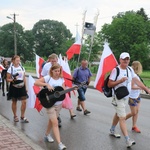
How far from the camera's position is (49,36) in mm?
88625

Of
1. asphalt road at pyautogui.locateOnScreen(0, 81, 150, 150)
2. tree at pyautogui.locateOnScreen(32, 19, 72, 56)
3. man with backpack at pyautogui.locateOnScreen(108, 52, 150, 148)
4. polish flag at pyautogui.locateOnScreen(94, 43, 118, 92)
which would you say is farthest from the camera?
tree at pyautogui.locateOnScreen(32, 19, 72, 56)

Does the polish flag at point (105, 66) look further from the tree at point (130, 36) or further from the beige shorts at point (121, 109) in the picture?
the tree at point (130, 36)

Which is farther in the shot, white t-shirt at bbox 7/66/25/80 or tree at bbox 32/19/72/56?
tree at bbox 32/19/72/56

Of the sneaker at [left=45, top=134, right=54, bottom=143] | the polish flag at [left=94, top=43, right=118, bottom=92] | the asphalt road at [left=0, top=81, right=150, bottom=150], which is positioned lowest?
the asphalt road at [left=0, top=81, right=150, bottom=150]

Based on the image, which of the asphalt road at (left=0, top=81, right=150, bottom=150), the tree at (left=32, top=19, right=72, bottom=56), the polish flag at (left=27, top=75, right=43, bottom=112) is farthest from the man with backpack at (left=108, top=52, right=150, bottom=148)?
the tree at (left=32, top=19, right=72, bottom=56)

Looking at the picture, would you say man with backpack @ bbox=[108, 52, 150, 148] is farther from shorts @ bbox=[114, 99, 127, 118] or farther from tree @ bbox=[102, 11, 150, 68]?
tree @ bbox=[102, 11, 150, 68]

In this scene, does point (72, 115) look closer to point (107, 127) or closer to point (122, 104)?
point (107, 127)

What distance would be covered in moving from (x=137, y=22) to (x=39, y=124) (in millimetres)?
39513

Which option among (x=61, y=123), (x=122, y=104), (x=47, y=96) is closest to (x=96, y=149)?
(x=122, y=104)

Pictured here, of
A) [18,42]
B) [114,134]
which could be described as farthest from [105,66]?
[18,42]

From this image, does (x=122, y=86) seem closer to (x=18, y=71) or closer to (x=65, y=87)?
(x=65, y=87)

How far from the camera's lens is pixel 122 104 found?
18.3 feet

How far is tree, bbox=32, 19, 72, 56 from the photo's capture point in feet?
290

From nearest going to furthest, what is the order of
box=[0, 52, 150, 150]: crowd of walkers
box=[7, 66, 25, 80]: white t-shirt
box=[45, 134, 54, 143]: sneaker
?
box=[0, 52, 150, 150]: crowd of walkers < box=[45, 134, 54, 143]: sneaker < box=[7, 66, 25, 80]: white t-shirt
